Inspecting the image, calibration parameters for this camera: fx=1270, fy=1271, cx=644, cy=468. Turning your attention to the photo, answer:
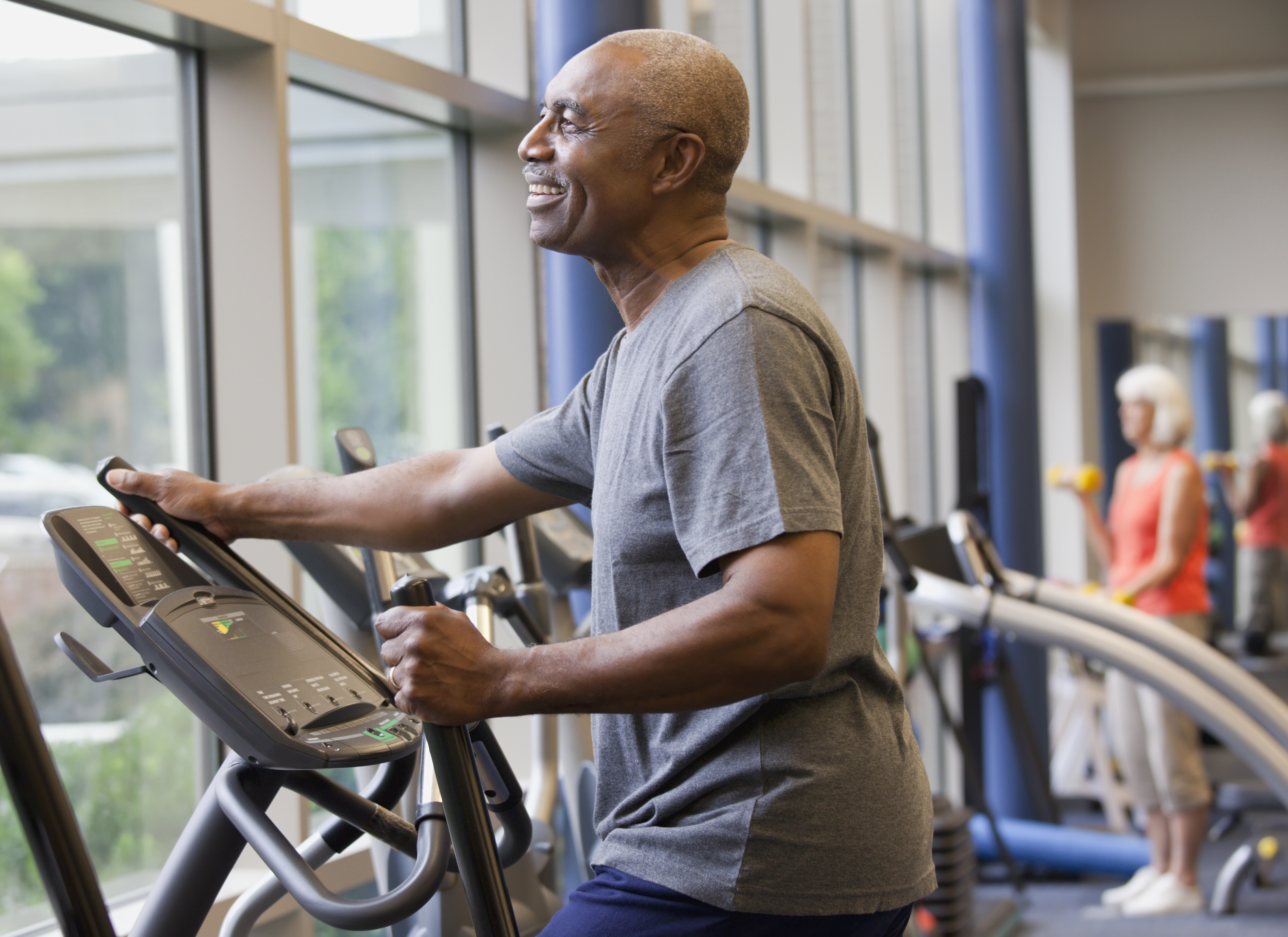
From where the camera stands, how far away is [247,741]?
1245mm

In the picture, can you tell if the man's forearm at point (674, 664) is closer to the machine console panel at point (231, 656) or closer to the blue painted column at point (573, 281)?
the machine console panel at point (231, 656)

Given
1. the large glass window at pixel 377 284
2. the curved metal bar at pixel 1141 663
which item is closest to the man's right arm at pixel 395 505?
the large glass window at pixel 377 284

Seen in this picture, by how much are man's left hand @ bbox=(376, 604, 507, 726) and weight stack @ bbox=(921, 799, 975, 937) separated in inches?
105

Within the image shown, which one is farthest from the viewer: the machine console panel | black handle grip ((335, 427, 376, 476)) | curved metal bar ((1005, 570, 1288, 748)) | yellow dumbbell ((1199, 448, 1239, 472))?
yellow dumbbell ((1199, 448, 1239, 472))

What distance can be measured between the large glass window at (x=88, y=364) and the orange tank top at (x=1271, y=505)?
6.32m

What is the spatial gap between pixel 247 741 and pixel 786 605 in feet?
1.80

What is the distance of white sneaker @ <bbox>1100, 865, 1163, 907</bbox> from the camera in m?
4.40

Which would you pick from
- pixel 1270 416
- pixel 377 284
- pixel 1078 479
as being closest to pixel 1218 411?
pixel 1270 416

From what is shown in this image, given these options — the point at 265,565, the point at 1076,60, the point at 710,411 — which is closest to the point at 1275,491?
the point at 1076,60

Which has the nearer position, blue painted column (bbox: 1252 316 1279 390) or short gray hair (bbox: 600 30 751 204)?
short gray hair (bbox: 600 30 751 204)

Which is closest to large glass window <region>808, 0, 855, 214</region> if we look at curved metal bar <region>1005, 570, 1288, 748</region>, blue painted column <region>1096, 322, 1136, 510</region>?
curved metal bar <region>1005, 570, 1288, 748</region>

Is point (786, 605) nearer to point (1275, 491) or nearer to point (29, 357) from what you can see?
point (29, 357)

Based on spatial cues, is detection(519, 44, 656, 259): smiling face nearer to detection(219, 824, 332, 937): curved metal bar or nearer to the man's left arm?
the man's left arm

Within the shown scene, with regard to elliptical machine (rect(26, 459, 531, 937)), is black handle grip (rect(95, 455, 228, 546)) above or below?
above
